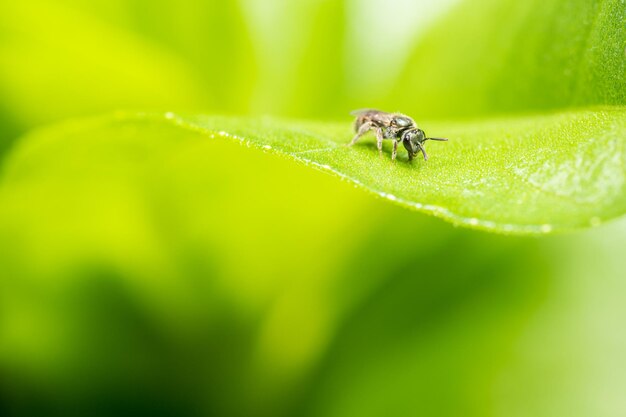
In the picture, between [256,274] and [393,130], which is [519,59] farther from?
[256,274]

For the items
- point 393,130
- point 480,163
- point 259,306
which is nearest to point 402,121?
point 393,130

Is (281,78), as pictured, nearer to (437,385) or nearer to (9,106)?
(9,106)

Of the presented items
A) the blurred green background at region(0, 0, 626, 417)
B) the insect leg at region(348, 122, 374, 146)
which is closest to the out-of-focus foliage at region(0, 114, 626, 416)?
the blurred green background at region(0, 0, 626, 417)

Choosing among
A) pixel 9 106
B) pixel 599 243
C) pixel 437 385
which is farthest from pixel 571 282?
pixel 9 106

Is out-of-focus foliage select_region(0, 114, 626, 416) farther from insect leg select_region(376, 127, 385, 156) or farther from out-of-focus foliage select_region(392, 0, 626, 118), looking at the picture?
out-of-focus foliage select_region(392, 0, 626, 118)

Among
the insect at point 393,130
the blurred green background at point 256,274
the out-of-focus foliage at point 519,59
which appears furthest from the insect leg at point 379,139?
the out-of-focus foliage at point 519,59
